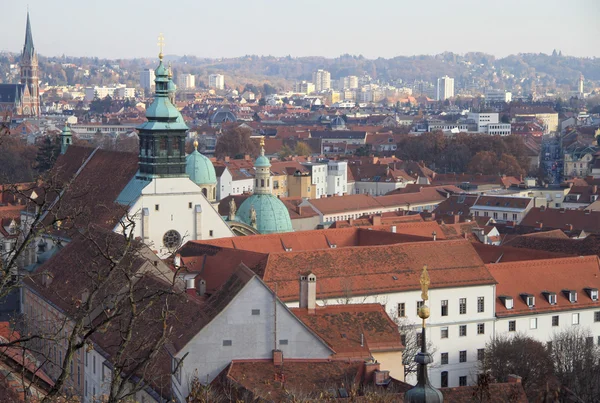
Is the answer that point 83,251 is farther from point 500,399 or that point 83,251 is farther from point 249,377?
point 500,399

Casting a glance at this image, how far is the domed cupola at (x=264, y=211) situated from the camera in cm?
5622

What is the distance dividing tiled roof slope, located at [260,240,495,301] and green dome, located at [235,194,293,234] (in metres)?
12.0

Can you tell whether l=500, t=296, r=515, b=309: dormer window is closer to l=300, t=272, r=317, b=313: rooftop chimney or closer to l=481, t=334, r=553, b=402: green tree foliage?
l=481, t=334, r=553, b=402: green tree foliage

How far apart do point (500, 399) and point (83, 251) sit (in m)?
19.3

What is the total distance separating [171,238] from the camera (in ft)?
168

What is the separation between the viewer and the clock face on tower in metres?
51.0

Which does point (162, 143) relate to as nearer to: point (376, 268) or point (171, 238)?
point (171, 238)

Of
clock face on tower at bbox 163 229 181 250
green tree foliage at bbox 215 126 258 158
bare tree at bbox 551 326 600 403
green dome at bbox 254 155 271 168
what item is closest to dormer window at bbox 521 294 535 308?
bare tree at bbox 551 326 600 403

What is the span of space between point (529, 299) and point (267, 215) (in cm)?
1501

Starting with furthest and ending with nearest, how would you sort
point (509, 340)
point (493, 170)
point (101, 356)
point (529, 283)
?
point (493, 170) → point (529, 283) → point (509, 340) → point (101, 356)

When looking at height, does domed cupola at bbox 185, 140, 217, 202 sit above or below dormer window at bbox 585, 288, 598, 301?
above

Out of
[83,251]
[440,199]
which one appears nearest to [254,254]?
[83,251]

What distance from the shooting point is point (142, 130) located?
51.0m

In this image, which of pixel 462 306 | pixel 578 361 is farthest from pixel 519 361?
pixel 462 306
